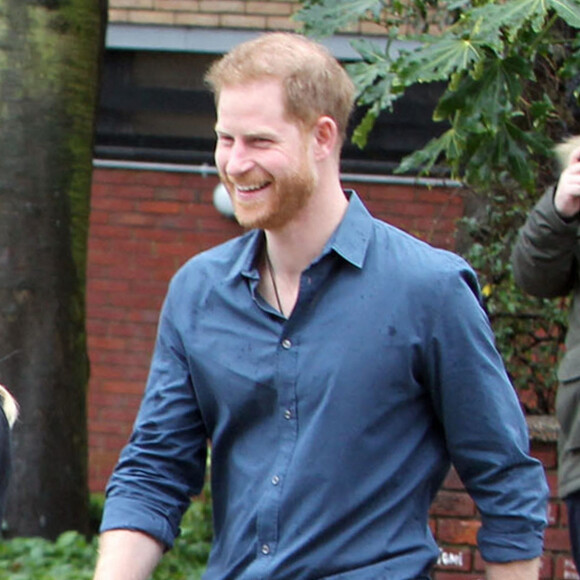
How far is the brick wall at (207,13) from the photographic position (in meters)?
8.84

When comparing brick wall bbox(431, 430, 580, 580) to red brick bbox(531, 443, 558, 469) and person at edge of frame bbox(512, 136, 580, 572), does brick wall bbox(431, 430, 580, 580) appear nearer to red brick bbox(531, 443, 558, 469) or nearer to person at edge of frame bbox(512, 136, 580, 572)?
red brick bbox(531, 443, 558, 469)

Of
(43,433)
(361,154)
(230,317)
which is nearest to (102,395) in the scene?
(361,154)

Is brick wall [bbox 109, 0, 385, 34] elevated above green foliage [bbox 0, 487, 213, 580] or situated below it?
above

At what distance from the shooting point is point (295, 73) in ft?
8.77

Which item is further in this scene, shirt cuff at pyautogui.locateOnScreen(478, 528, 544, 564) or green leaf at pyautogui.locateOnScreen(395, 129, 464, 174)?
green leaf at pyautogui.locateOnScreen(395, 129, 464, 174)

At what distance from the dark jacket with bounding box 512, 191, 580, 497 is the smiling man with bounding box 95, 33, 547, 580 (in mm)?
1114

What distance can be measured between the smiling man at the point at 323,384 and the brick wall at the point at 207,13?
20.2 ft

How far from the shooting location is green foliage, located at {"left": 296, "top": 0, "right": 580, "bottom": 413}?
458cm

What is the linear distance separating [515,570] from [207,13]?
653 centimetres

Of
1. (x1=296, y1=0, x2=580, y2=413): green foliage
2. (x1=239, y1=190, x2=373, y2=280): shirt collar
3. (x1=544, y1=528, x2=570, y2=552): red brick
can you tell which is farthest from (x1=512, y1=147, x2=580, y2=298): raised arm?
(x1=544, y1=528, x2=570, y2=552): red brick

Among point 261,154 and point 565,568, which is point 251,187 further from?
point 565,568

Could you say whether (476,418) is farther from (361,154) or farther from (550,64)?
(361,154)

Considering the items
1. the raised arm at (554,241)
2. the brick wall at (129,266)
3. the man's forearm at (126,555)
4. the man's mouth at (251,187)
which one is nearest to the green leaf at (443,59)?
the raised arm at (554,241)

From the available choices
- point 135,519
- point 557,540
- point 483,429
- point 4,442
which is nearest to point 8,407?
point 4,442
